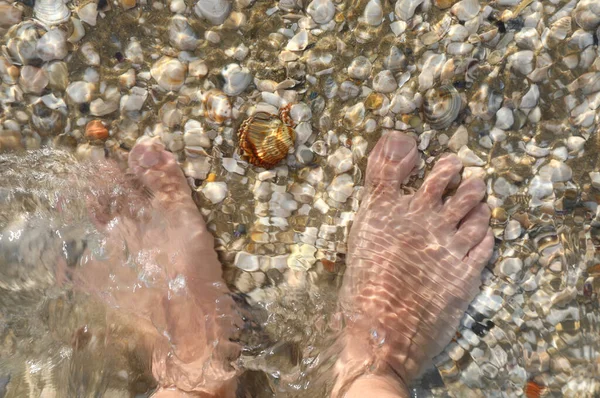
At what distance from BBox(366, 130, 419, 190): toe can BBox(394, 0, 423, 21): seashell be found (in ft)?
1.67

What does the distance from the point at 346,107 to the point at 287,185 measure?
18.3 inches

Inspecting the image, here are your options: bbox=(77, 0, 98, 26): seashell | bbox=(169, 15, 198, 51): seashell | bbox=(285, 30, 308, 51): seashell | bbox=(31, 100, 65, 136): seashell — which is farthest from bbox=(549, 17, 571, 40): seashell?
bbox=(31, 100, 65, 136): seashell

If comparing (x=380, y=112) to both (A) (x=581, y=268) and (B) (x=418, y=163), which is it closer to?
(B) (x=418, y=163)

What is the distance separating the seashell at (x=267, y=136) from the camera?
7.99 feet

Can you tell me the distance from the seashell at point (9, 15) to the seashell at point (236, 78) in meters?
0.98

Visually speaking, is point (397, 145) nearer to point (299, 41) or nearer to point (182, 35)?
point (299, 41)

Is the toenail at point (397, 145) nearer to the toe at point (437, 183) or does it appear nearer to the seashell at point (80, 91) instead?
the toe at point (437, 183)

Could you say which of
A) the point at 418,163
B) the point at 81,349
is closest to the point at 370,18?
the point at 418,163

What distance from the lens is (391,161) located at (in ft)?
8.08

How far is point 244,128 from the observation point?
2.45 meters

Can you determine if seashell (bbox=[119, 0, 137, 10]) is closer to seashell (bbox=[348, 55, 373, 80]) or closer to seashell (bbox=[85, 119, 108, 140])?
seashell (bbox=[85, 119, 108, 140])

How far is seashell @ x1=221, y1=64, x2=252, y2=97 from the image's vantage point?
2.46 m

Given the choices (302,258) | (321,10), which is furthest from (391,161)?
(321,10)

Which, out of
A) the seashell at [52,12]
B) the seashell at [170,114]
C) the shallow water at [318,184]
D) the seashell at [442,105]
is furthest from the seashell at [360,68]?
the seashell at [52,12]
